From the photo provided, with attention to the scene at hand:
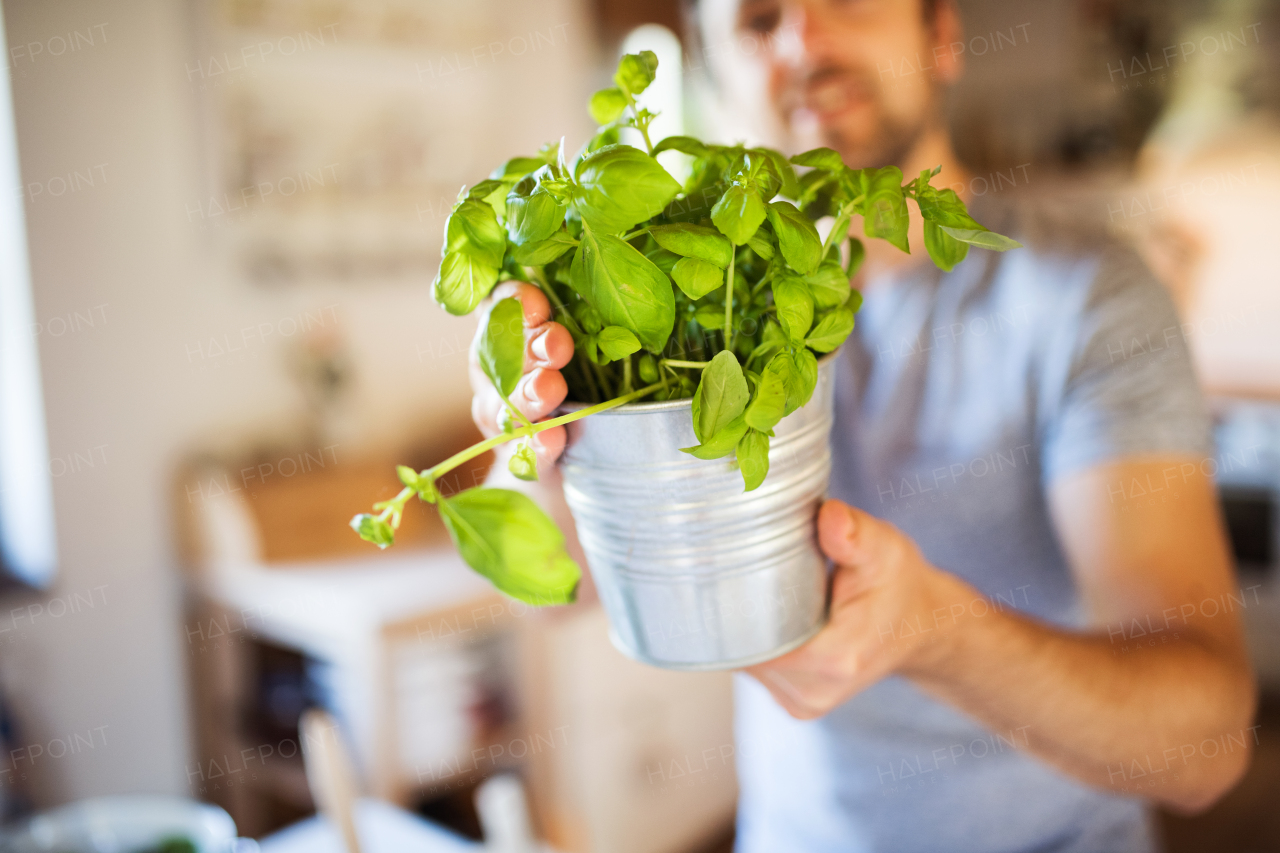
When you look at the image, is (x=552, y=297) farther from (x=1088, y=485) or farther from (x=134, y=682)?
(x=134, y=682)

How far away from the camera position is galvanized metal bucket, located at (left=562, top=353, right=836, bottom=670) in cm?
44

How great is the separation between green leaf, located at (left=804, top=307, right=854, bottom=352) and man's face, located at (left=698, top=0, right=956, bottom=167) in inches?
22.5

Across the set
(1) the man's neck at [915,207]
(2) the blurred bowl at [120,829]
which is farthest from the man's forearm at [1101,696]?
(2) the blurred bowl at [120,829]

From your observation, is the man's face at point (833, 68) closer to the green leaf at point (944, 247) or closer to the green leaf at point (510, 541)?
the green leaf at point (944, 247)

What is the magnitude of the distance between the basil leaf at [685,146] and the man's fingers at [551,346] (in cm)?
10

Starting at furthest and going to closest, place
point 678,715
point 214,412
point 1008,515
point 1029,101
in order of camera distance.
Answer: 1. point 1029,101
2. point 678,715
3. point 214,412
4. point 1008,515

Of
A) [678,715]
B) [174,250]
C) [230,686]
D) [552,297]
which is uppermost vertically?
[174,250]

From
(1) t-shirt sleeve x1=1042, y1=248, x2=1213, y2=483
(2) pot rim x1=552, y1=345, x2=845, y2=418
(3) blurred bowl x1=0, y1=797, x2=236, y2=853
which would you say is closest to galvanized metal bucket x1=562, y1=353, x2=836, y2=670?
(2) pot rim x1=552, y1=345, x2=845, y2=418

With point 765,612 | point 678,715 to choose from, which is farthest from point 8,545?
point 765,612

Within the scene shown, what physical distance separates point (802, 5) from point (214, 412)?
55.8 inches

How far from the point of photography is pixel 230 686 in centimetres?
174

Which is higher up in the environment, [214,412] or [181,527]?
[214,412]

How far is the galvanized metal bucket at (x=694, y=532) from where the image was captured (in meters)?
0.44

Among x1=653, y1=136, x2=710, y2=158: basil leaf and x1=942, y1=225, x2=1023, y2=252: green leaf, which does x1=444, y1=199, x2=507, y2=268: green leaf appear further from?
x1=942, y1=225, x2=1023, y2=252: green leaf
